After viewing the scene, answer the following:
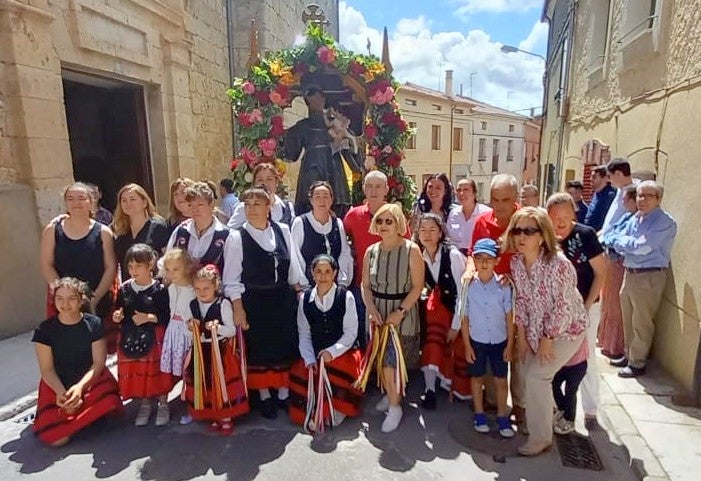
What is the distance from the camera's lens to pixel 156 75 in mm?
6848

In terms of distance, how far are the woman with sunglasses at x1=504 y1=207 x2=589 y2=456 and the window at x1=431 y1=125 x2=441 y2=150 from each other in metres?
27.2

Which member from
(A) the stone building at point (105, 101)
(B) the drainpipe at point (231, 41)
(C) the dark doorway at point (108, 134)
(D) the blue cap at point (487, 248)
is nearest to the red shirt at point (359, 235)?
(D) the blue cap at point (487, 248)

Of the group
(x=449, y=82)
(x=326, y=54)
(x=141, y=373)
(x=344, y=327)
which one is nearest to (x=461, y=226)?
(x=344, y=327)

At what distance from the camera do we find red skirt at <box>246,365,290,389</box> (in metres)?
3.34

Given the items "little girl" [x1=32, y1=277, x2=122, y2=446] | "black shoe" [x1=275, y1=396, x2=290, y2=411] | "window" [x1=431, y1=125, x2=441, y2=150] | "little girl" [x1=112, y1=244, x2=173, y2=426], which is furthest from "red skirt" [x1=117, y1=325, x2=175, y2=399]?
"window" [x1=431, y1=125, x2=441, y2=150]

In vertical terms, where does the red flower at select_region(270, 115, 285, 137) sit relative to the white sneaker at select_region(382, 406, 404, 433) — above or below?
above

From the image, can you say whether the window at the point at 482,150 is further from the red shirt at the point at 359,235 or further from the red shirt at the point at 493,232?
the red shirt at the point at 493,232

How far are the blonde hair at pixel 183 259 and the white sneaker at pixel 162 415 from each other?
0.96 metres

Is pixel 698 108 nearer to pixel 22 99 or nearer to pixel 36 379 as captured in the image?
pixel 36 379

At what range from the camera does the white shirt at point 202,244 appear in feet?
10.5

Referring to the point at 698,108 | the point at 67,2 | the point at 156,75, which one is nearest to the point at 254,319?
the point at 698,108

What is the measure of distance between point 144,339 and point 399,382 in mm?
1779

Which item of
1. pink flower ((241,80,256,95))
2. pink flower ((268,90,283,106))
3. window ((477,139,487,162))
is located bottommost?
pink flower ((268,90,283,106))

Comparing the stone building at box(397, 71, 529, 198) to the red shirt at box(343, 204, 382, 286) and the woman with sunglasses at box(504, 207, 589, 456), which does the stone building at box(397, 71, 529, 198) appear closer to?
the red shirt at box(343, 204, 382, 286)
